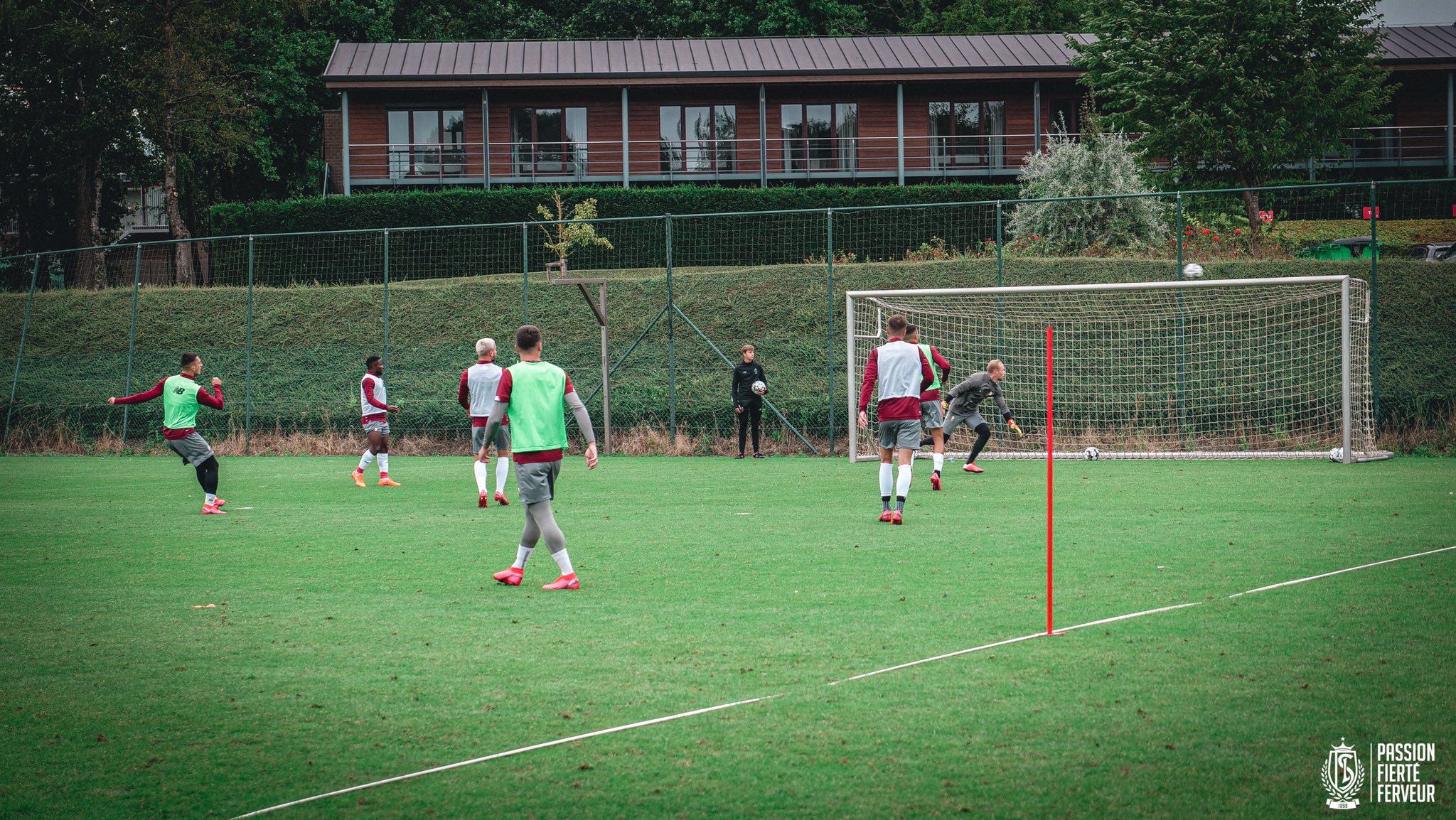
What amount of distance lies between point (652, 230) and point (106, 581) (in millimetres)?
22275

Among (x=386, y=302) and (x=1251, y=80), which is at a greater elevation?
(x=1251, y=80)

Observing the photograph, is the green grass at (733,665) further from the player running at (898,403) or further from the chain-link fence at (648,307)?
the chain-link fence at (648,307)

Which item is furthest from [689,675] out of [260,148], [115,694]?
[260,148]

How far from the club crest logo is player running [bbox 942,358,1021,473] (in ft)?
35.6

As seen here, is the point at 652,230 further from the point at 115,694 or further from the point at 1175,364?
the point at 115,694

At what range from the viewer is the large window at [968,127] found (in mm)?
38062

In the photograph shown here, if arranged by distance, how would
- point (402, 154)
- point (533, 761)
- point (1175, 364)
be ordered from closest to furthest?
point (533, 761)
point (1175, 364)
point (402, 154)

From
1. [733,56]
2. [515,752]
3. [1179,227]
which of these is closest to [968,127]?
[733,56]

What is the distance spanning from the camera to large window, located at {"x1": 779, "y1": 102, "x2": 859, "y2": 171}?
1491 inches

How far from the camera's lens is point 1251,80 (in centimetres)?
2594

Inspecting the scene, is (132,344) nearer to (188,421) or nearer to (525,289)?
(525,289)

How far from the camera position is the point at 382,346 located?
2419 cm

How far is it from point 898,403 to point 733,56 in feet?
95.6

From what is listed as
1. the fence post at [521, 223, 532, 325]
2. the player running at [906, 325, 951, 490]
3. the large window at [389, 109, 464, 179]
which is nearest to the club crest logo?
the player running at [906, 325, 951, 490]
